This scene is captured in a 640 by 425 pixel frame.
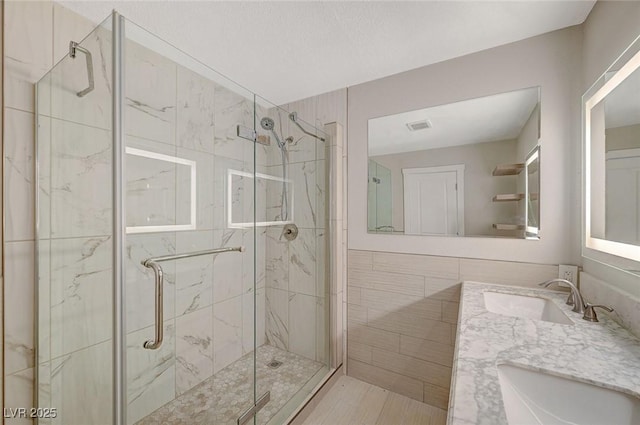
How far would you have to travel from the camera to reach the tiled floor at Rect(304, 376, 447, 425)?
5.36 ft

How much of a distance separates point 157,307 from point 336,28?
1.67m

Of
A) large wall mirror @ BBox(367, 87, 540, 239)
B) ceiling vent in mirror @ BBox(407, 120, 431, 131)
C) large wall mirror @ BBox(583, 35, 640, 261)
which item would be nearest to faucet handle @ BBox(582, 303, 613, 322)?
large wall mirror @ BBox(583, 35, 640, 261)

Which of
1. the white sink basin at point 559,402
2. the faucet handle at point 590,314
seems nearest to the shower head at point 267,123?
the white sink basin at point 559,402

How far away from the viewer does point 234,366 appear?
171 centimetres

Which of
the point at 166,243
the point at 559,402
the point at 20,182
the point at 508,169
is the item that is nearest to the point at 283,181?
the point at 166,243

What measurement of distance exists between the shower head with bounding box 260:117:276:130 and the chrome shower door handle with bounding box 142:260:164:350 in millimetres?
1070

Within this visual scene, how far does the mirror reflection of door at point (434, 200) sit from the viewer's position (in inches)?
67.9

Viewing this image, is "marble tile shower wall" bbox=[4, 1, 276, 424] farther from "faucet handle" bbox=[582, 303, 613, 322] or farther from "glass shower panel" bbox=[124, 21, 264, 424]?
"faucet handle" bbox=[582, 303, 613, 322]

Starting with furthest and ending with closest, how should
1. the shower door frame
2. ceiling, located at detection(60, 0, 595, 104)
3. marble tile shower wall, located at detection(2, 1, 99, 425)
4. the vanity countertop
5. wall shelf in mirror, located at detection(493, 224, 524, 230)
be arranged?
wall shelf in mirror, located at detection(493, 224, 524, 230) < ceiling, located at detection(60, 0, 595, 104) < marble tile shower wall, located at detection(2, 1, 99, 425) < the shower door frame < the vanity countertop

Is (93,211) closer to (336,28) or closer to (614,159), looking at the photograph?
(336,28)

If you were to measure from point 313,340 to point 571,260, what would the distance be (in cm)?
175

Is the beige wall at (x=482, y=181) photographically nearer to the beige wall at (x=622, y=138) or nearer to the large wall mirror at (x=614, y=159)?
the large wall mirror at (x=614, y=159)

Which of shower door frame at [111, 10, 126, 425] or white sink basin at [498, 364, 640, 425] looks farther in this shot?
shower door frame at [111, 10, 126, 425]

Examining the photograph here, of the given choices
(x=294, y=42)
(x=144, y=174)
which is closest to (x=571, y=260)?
(x=294, y=42)
